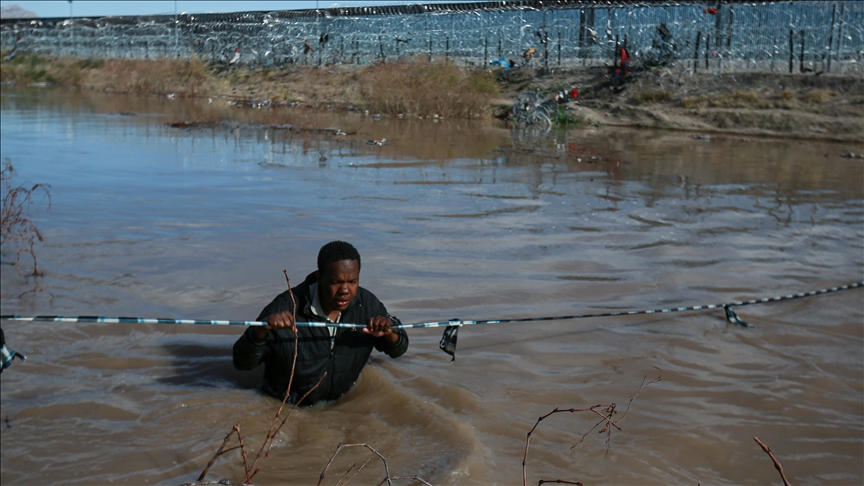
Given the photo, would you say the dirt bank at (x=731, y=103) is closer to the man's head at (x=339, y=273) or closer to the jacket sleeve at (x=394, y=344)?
the jacket sleeve at (x=394, y=344)

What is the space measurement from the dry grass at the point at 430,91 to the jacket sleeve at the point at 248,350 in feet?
62.0

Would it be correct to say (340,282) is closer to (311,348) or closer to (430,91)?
(311,348)

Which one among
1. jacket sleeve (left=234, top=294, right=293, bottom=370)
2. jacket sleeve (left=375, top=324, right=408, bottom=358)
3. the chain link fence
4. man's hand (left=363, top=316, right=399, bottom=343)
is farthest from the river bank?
jacket sleeve (left=234, top=294, right=293, bottom=370)

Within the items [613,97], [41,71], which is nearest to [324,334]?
[613,97]

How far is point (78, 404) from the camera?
468cm

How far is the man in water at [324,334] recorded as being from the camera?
13.1ft

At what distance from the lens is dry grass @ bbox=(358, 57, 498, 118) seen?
74.1 feet

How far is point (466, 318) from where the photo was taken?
20.3 ft

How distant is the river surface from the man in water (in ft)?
0.88

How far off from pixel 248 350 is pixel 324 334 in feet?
1.30

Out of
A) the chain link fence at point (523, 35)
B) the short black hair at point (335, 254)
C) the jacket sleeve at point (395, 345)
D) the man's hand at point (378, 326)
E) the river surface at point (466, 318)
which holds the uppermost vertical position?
the chain link fence at point (523, 35)

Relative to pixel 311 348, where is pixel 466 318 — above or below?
below

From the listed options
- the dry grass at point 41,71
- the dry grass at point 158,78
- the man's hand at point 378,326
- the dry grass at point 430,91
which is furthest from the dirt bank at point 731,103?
the dry grass at point 41,71

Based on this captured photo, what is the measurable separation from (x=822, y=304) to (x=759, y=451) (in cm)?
277
